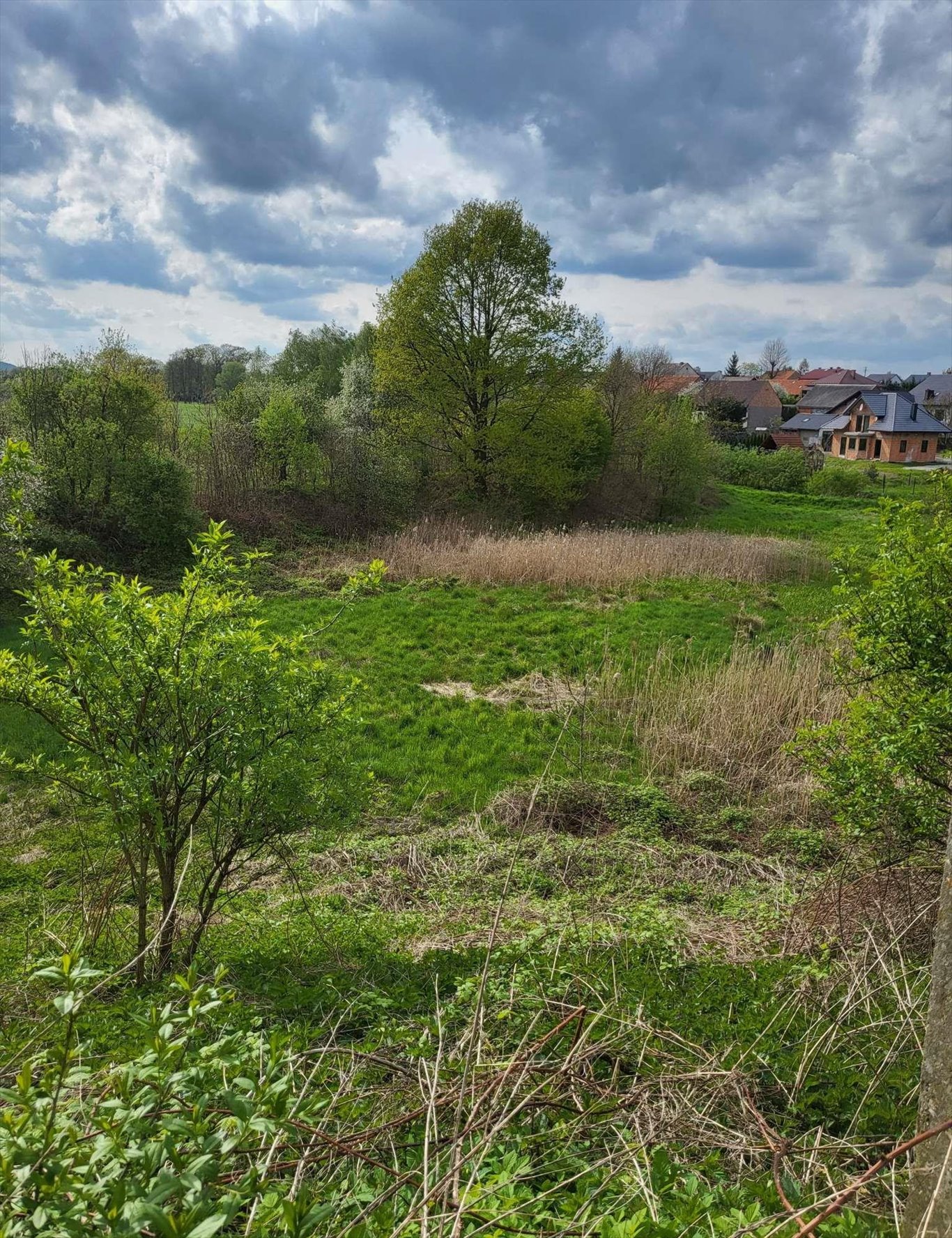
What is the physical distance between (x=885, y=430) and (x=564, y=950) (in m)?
53.8

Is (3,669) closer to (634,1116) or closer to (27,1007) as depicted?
(27,1007)

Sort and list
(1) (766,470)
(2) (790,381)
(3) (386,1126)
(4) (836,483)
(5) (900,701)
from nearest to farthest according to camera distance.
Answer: (3) (386,1126)
(5) (900,701)
(4) (836,483)
(1) (766,470)
(2) (790,381)

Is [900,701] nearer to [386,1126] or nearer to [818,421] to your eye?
[386,1126]

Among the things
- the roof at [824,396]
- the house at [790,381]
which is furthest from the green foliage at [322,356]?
the house at [790,381]

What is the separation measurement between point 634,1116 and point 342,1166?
38.1 inches

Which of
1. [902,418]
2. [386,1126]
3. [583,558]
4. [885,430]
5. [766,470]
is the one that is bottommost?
[386,1126]

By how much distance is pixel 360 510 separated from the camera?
71.8 feet

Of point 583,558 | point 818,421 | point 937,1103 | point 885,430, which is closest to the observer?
point 937,1103

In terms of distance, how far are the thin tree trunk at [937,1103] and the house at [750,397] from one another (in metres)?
56.0

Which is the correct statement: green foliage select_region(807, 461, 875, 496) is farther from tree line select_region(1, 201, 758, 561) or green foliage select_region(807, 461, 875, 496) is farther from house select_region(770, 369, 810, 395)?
house select_region(770, 369, 810, 395)

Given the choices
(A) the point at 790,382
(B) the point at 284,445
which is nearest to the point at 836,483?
(B) the point at 284,445

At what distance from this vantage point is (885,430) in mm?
48906

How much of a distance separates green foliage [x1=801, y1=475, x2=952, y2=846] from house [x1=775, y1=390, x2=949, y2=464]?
169 feet

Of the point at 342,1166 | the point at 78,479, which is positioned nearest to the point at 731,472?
the point at 78,479
